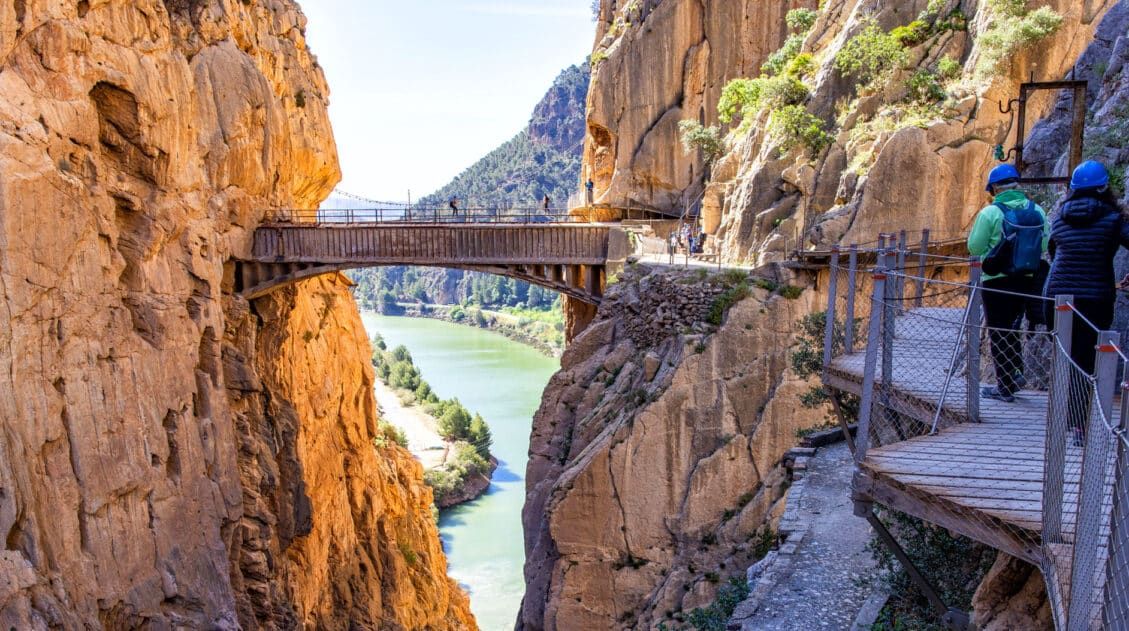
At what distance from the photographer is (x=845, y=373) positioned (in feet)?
23.3

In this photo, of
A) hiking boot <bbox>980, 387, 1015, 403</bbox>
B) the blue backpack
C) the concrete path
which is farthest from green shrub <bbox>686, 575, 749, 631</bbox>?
the blue backpack

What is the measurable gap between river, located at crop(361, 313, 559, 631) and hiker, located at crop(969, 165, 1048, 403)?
88.4 feet

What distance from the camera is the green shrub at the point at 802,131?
58.8 feet

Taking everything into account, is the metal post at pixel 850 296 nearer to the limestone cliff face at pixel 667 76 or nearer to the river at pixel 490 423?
the limestone cliff face at pixel 667 76

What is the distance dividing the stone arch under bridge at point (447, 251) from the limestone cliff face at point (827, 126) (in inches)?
133

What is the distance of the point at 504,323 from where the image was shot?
103 metres

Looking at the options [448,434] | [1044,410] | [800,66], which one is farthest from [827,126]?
[448,434]

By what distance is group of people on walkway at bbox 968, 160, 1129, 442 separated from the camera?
5078 mm

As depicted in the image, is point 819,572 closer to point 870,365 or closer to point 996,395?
point 996,395

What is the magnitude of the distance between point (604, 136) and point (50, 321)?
19708 mm

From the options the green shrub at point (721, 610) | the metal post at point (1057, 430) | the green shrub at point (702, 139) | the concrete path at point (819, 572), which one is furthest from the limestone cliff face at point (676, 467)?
the green shrub at point (702, 139)

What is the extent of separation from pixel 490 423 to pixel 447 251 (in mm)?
41563

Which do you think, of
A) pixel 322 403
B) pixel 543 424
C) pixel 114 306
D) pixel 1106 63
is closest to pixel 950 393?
pixel 1106 63

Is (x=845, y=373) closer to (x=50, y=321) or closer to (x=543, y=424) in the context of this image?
(x=543, y=424)
